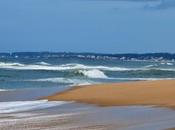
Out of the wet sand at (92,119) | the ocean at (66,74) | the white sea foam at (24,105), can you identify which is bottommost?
the ocean at (66,74)

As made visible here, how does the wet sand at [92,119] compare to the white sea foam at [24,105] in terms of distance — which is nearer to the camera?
the wet sand at [92,119]

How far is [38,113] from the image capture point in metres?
11.4

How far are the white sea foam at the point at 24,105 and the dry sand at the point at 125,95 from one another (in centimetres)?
60

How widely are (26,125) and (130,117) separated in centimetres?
173

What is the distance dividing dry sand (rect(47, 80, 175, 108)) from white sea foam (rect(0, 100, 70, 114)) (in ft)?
1.95

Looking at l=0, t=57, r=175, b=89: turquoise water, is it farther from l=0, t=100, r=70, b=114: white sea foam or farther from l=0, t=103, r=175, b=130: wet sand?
l=0, t=103, r=175, b=130: wet sand

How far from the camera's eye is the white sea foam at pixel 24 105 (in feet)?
40.7

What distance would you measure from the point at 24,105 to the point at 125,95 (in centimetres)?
250

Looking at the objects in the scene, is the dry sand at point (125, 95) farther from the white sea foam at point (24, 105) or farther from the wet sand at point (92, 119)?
the wet sand at point (92, 119)

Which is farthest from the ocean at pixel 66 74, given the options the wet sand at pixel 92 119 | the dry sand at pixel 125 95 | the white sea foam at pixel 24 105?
the wet sand at pixel 92 119

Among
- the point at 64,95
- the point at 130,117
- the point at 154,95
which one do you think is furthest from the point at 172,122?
the point at 64,95

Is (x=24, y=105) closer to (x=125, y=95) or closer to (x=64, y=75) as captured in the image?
(x=125, y=95)

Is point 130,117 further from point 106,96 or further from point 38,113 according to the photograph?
point 106,96

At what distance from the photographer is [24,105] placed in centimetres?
1324
